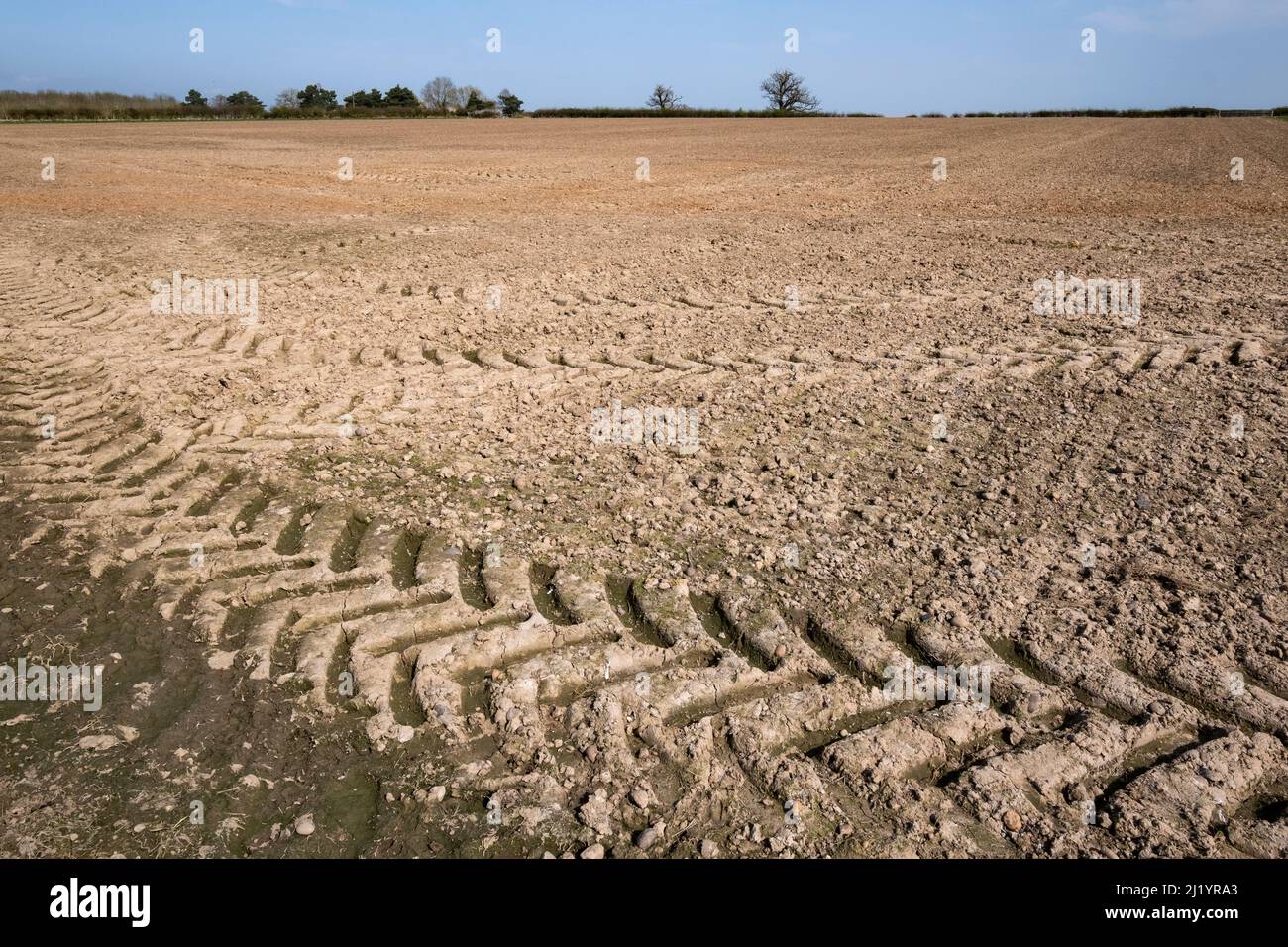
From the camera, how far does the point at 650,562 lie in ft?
12.8

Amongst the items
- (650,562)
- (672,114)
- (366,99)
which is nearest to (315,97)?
(366,99)

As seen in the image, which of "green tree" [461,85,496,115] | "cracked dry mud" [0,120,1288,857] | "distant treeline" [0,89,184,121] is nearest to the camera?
"cracked dry mud" [0,120,1288,857]

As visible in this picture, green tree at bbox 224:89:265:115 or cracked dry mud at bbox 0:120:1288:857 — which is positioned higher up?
green tree at bbox 224:89:265:115

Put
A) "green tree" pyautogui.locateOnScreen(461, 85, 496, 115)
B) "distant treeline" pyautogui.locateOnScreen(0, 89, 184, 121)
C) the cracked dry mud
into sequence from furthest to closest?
1. "green tree" pyautogui.locateOnScreen(461, 85, 496, 115)
2. "distant treeline" pyautogui.locateOnScreen(0, 89, 184, 121)
3. the cracked dry mud

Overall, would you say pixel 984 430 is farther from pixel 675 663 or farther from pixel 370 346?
pixel 370 346

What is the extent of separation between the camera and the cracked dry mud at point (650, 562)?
2.63m

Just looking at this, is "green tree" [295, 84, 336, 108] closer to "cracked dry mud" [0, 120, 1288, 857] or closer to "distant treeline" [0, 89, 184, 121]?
"distant treeline" [0, 89, 184, 121]

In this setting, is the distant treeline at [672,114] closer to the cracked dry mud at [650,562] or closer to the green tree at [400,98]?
the green tree at [400,98]

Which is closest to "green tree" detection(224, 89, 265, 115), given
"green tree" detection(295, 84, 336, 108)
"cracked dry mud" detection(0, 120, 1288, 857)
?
"green tree" detection(295, 84, 336, 108)

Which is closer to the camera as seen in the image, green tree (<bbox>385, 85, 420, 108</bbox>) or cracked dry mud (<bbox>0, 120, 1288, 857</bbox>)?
cracked dry mud (<bbox>0, 120, 1288, 857</bbox>)

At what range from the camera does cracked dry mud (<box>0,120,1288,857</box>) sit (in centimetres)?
263

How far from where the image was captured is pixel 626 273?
900 cm

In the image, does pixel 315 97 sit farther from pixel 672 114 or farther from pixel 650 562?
pixel 650 562

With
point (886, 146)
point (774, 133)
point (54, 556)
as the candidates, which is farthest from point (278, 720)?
point (774, 133)
